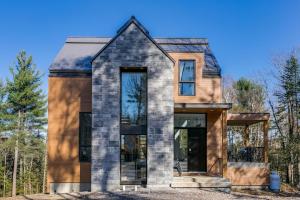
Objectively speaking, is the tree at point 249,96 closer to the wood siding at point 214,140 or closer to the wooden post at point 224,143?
the wood siding at point 214,140

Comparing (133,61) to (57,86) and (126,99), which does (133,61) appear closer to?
(126,99)

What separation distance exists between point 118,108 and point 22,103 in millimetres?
17811

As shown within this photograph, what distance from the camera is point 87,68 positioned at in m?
13.7

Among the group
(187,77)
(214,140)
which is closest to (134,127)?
(187,77)

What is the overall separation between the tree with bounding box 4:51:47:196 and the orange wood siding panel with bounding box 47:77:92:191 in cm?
1469

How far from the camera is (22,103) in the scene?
2697cm

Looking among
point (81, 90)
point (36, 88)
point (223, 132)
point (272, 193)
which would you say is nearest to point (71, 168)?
point (81, 90)

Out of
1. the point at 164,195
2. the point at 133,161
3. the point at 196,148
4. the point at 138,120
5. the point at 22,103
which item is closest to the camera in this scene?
the point at 164,195

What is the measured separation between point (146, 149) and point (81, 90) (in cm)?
408

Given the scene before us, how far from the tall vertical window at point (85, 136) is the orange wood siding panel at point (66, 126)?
7.0 inches

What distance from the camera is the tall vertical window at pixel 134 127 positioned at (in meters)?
12.4

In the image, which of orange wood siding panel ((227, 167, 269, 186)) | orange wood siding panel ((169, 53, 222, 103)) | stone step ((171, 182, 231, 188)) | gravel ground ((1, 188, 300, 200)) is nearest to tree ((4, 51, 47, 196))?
gravel ground ((1, 188, 300, 200))

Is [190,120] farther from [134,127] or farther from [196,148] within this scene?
[134,127]

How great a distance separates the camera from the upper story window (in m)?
14.3
